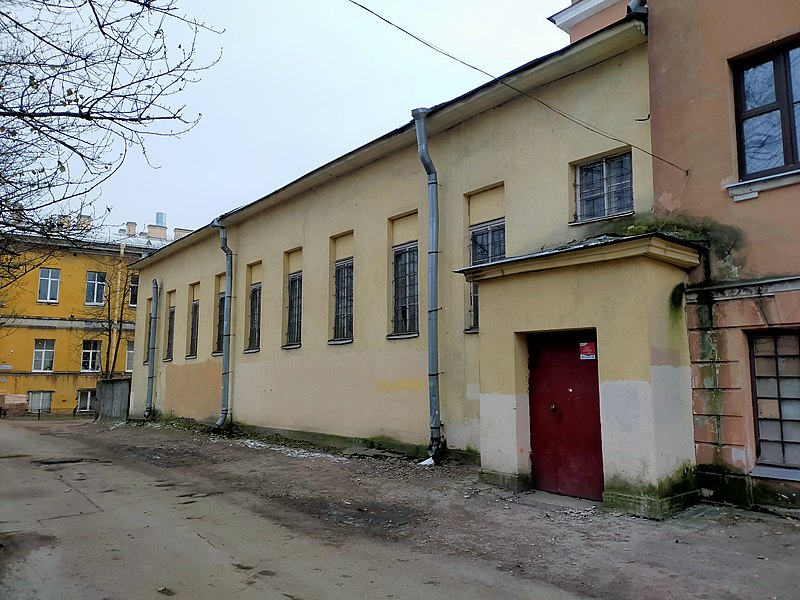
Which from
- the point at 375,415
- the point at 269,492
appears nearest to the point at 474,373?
the point at 375,415

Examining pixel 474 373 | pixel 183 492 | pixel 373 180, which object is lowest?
pixel 183 492

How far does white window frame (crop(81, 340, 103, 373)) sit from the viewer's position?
113ft

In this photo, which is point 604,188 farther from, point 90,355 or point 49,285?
point 90,355

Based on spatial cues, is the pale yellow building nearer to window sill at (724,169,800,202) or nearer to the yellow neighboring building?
window sill at (724,169,800,202)

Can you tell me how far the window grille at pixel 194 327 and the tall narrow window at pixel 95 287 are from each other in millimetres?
17584

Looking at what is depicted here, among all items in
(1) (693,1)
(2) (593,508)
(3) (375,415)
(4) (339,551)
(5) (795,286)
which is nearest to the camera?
(4) (339,551)

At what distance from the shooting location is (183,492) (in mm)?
8484

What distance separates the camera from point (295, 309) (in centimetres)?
1446

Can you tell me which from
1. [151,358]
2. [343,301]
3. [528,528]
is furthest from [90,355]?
[528,528]

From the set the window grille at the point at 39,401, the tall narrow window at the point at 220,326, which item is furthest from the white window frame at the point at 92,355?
the tall narrow window at the point at 220,326

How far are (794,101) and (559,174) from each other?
2.91 metres

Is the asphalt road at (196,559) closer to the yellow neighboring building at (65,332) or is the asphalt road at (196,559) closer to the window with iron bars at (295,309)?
the window with iron bars at (295,309)

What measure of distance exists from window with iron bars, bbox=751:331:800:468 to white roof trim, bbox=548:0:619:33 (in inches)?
354

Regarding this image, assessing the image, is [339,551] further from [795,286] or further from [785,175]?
[785,175]
